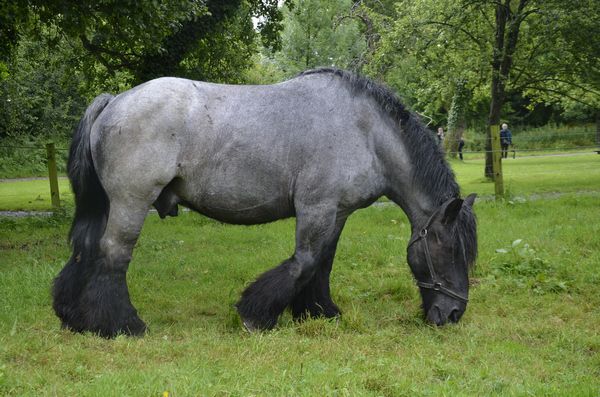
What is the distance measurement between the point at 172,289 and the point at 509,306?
143 inches

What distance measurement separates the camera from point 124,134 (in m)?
5.56

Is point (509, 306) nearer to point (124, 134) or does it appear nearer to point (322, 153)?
point (322, 153)

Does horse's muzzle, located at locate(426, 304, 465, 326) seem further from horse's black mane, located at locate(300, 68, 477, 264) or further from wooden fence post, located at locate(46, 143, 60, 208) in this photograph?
wooden fence post, located at locate(46, 143, 60, 208)

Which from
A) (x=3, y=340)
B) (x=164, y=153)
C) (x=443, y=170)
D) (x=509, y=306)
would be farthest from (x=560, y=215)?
(x=3, y=340)

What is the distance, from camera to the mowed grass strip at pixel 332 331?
4137mm

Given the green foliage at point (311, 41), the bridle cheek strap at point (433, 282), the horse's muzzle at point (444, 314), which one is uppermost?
the green foliage at point (311, 41)

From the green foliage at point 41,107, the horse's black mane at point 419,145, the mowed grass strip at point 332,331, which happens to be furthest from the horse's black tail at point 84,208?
the green foliage at point 41,107

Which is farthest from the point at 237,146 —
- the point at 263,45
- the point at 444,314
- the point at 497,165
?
the point at 263,45

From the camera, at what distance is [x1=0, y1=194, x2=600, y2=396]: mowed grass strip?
4.14 m

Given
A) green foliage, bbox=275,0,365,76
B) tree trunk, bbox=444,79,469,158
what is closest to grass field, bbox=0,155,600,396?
green foliage, bbox=275,0,365,76

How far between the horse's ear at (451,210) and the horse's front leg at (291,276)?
0.97 metres

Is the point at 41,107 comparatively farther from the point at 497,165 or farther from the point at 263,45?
the point at 497,165

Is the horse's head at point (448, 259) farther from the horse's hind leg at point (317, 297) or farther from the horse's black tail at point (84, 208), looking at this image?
the horse's black tail at point (84, 208)

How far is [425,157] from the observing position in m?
6.05
